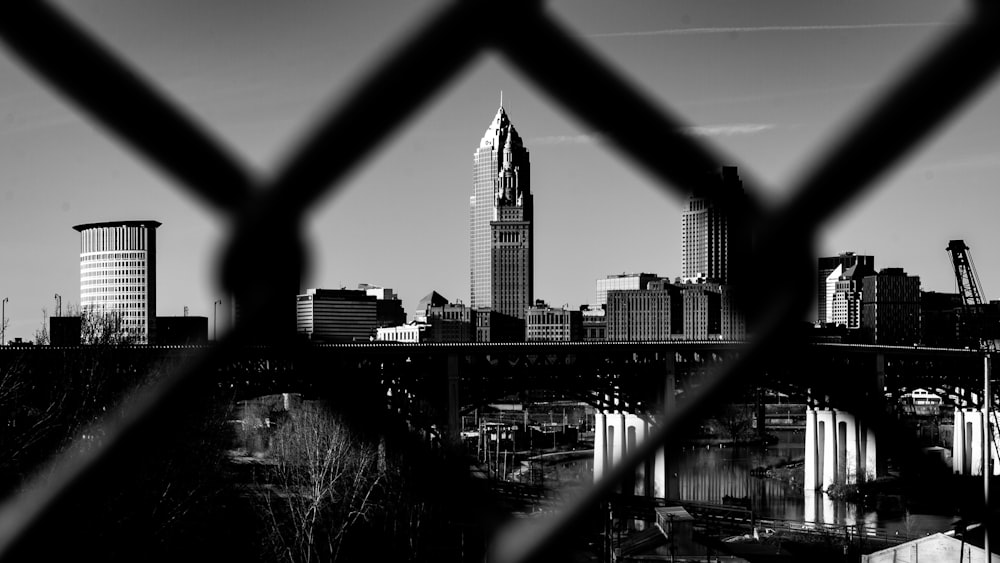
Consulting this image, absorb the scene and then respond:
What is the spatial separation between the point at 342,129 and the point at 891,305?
48.3 metres

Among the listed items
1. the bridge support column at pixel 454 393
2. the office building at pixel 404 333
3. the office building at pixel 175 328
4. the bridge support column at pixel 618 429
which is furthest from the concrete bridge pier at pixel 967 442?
the office building at pixel 404 333

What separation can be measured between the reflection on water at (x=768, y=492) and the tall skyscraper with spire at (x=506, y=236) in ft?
56.6

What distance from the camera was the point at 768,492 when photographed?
94.1 ft

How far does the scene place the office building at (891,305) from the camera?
43.9 metres

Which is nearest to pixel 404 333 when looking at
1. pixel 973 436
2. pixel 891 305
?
pixel 891 305

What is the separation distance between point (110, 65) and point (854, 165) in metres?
0.48

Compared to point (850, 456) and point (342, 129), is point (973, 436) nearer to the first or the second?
point (850, 456)

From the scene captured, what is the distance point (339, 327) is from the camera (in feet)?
91.0

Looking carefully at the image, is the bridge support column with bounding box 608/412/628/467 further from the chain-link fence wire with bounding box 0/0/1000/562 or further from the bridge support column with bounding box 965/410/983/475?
the chain-link fence wire with bounding box 0/0/1000/562

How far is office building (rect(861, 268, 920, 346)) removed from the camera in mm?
43906

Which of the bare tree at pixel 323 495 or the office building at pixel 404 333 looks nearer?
the bare tree at pixel 323 495

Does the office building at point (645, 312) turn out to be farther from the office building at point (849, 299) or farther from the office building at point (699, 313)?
the office building at point (849, 299)

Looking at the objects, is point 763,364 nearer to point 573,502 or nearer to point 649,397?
point 573,502

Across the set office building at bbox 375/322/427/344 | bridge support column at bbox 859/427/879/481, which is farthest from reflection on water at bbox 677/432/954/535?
office building at bbox 375/322/427/344
